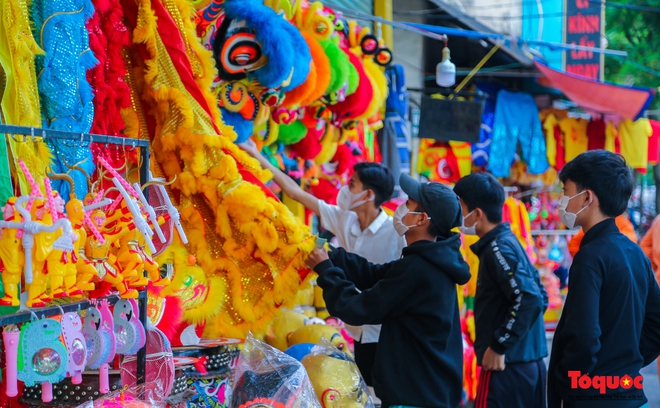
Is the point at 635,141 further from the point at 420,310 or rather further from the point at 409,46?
the point at 420,310

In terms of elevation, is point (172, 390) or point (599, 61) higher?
point (599, 61)

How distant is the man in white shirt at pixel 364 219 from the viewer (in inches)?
143

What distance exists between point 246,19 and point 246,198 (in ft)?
3.09

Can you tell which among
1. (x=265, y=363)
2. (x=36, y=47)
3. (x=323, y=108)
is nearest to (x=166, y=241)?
(x=265, y=363)

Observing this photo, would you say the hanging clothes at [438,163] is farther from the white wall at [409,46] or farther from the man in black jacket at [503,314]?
the man in black jacket at [503,314]

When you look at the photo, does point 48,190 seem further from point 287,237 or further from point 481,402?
point 481,402

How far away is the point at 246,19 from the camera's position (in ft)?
10.9

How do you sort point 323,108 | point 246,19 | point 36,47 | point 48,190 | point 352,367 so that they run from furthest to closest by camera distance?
point 323,108, point 246,19, point 352,367, point 36,47, point 48,190

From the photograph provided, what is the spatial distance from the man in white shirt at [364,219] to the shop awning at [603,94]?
12.9 feet

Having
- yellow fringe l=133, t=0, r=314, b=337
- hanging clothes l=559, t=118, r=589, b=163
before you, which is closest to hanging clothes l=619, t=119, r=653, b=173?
hanging clothes l=559, t=118, r=589, b=163

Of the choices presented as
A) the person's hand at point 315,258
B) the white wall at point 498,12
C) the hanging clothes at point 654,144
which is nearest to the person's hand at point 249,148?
the person's hand at point 315,258

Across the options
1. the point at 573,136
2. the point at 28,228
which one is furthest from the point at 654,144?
A: the point at 28,228

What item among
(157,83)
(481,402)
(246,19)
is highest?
(246,19)

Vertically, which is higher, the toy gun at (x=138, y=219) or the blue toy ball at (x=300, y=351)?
the toy gun at (x=138, y=219)
